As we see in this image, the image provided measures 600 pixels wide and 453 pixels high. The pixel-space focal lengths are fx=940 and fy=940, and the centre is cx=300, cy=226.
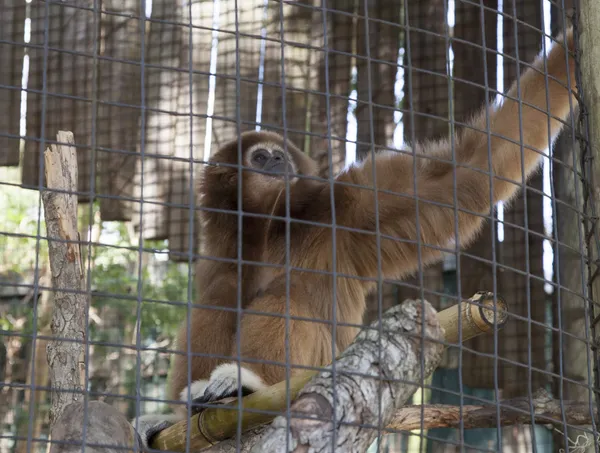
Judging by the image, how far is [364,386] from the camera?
307 centimetres

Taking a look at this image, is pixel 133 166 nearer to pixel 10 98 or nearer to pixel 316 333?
pixel 10 98

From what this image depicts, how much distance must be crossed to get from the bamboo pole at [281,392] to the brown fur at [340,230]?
2.08 feet

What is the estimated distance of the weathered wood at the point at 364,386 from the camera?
2.96 meters

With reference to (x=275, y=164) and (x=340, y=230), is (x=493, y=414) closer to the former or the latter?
(x=340, y=230)

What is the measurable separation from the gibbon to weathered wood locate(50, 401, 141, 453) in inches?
41.0

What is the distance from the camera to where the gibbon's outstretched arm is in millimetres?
4617

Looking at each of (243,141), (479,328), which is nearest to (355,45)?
(243,141)

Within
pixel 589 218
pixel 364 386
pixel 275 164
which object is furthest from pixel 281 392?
pixel 275 164

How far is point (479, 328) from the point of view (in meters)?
3.48

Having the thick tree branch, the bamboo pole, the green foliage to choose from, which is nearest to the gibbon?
the bamboo pole

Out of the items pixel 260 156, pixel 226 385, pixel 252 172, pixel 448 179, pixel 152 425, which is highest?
pixel 260 156

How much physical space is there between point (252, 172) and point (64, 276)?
127 centimetres

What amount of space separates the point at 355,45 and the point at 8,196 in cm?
475

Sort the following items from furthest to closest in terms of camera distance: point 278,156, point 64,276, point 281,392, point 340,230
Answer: point 278,156
point 340,230
point 64,276
point 281,392
